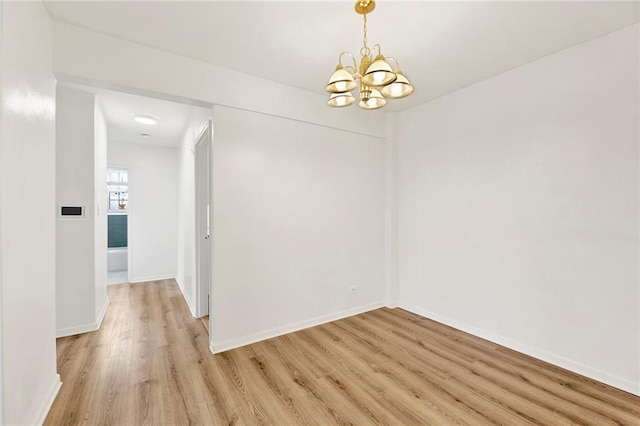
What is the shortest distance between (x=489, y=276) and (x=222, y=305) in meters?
2.69

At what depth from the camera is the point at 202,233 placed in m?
3.63

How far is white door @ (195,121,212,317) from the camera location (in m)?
3.57

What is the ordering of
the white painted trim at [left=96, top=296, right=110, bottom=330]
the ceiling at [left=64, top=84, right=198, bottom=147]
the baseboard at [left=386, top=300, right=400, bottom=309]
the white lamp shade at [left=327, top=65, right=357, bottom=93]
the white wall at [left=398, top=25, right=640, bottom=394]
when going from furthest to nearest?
the baseboard at [left=386, top=300, right=400, bottom=309] → the ceiling at [left=64, top=84, right=198, bottom=147] → the white painted trim at [left=96, top=296, right=110, bottom=330] → the white wall at [left=398, top=25, right=640, bottom=394] → the white lamp shade at [left=327, top=65, right=357, bottom=93]

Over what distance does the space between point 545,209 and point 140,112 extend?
188 inches

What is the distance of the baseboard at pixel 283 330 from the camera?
2725 mm

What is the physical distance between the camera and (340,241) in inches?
141

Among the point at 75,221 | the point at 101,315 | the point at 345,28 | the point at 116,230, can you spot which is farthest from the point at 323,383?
the point at 116,230

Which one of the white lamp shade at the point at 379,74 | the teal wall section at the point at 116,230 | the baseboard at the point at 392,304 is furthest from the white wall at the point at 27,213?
the teal wall section at the point at 116,230

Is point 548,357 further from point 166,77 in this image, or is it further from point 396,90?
point 166,77

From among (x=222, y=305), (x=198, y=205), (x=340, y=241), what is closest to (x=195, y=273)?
(x=198, y=205)

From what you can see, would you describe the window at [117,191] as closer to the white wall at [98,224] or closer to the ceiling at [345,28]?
the white wall at [98,224]

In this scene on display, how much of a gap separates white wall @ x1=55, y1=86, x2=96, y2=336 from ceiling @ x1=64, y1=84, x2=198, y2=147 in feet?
0.83

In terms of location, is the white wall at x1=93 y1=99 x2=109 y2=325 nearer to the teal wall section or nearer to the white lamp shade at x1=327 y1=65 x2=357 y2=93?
the white lamp shade at x1=327 y1=65 x2=357 y2=93

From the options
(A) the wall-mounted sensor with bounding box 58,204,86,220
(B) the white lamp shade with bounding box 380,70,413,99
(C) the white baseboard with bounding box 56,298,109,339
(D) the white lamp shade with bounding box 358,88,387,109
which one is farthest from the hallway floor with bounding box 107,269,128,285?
(B) the white lamp shade with bounding box 380,70,413,99
